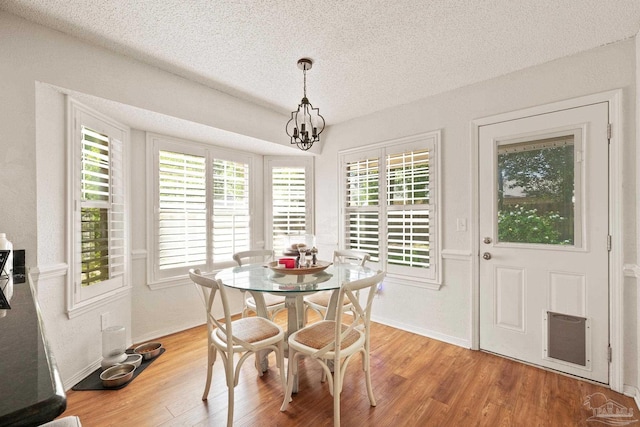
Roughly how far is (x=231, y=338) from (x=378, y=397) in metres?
1.12

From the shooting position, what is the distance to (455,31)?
6.53ft

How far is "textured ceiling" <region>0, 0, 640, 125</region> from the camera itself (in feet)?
5.78

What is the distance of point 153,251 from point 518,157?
3.71 m

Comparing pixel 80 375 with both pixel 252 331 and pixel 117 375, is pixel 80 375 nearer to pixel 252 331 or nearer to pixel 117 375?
pixel 117 375

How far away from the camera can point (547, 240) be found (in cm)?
241

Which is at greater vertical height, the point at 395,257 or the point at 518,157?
the point at 518,157

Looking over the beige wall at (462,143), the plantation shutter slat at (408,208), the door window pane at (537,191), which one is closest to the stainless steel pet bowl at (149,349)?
the beige wall at (462,143)

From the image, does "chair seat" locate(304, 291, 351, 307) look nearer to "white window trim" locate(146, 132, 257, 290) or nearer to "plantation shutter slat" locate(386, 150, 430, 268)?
"plantation shutter slat" locate(386, 150, 430, 268)

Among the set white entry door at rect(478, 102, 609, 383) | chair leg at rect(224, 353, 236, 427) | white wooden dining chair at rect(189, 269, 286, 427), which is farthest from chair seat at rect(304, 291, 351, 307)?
white entry door at rect(478, 102, 609, 383)

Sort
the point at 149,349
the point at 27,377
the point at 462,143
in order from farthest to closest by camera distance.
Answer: the point at 462,143 < the point at 149,349 < the point at 27,377

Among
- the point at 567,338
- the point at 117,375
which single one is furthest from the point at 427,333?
the point at 117,375

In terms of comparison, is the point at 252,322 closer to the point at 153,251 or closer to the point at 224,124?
the point at 153,251

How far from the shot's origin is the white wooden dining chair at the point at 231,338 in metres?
1.71

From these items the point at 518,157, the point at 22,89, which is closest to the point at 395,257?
the point at 518,157
